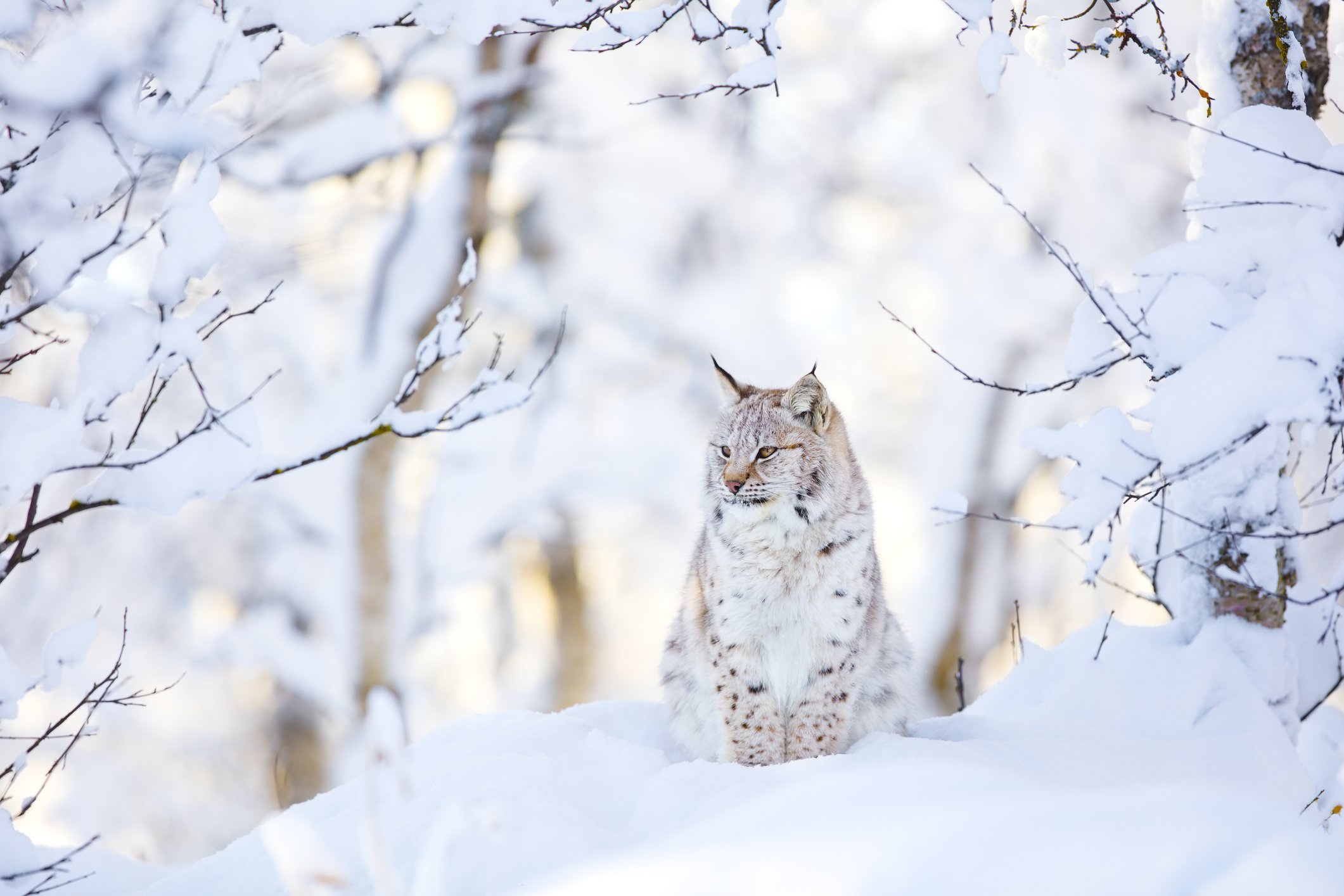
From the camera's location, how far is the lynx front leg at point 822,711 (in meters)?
3.85

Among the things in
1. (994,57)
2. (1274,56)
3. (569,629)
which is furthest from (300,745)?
(1274,56)

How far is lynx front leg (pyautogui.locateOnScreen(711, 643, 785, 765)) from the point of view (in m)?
3.89

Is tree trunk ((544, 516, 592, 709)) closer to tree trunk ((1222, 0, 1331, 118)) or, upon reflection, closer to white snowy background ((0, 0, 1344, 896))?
white snowy background ((0, 0, 1344, 896))

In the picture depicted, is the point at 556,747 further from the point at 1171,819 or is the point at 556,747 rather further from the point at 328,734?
the point at 328,734

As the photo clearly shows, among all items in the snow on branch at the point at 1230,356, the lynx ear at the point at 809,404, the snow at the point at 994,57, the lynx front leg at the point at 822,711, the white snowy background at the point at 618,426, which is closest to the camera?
the white snowy background at the point at 618,426

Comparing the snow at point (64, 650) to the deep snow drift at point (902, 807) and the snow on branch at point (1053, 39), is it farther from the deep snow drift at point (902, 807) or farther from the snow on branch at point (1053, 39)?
the snow on branch at point (1053, 39)

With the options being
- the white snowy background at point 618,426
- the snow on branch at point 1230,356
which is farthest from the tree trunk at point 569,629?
the snow on branch at point 1230,356

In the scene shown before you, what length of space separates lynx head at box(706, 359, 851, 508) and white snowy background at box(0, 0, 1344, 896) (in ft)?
2.62

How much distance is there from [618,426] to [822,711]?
8632 millimetres

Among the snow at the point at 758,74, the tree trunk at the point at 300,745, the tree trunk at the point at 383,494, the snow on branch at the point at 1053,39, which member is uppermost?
the snow on branch at the point at 1053,39

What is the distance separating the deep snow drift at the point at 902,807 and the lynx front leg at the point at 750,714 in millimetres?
389

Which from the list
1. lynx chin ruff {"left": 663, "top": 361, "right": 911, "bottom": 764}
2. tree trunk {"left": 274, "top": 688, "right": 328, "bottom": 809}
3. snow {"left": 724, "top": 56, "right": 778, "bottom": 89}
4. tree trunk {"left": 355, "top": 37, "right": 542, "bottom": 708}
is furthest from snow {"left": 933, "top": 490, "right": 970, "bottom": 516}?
tree trunk {"left": 274, "top": 688, "right": 328, "bottom": 809}

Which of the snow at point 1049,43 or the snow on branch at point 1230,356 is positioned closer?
the snow on branch at point 1230,356

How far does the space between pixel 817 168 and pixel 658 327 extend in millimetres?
2880
